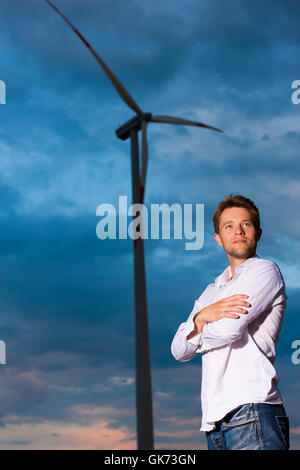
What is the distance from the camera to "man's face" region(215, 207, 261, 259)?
5668 mm

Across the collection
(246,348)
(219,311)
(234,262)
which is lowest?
(246,348)

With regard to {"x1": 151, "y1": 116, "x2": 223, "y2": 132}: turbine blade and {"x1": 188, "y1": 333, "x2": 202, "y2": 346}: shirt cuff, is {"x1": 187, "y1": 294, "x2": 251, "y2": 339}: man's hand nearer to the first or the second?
{"x1": 188, "y1": 333, "x2": 202, "y2": 346}: shirt cuff

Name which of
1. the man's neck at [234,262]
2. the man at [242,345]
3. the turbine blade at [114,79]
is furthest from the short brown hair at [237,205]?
the turbine blade at [114,79]

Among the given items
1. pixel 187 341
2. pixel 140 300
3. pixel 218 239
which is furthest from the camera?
pixel 140 300

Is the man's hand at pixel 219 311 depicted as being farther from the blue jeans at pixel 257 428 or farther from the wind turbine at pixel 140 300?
the wind turbine at pixel 140 300

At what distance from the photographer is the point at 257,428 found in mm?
4770

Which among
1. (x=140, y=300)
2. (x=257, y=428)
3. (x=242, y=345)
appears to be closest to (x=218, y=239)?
(x=242, y=345)

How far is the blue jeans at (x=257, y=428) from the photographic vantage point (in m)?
4.73

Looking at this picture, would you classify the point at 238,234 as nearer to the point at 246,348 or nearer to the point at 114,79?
the point at 246,348

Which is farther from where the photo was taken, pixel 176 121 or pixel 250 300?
pixel 176 121

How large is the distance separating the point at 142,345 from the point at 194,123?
9.58m

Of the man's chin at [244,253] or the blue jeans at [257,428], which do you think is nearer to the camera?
the blue jeans at [257,428]

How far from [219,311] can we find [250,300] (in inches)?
13.6
